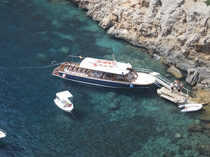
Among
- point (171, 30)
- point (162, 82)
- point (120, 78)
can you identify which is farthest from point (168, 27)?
point (120, 78)

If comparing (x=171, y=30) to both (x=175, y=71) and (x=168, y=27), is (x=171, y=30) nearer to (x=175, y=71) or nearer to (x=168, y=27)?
(x=168, y=27)

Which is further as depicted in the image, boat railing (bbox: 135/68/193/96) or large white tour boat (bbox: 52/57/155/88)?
large white tour boat (bbox: 52/57/155/88)

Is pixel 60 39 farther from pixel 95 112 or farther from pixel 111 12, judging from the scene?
pixel 95 112

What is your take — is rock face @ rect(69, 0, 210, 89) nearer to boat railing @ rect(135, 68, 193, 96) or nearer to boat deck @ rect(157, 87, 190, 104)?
boat railing @ rect(135, 68, 193, 96)

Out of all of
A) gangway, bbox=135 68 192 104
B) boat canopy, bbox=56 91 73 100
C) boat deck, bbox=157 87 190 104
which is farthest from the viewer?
gangway, bbox=135 68 192 104

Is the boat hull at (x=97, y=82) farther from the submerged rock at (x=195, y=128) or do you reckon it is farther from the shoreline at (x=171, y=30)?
the submerged rock at (x=195, y=128)

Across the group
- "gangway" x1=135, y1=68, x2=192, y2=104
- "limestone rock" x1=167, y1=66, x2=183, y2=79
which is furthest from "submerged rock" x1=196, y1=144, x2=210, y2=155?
"limestone rock" x1=167, y1=66, x2=183, y2=79

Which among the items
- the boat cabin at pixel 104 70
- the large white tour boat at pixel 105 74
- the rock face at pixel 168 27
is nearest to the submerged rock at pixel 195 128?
the large white tour boat at pixel 105 74

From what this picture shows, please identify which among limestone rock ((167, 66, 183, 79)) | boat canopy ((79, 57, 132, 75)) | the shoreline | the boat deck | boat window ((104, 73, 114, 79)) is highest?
the shoreline
